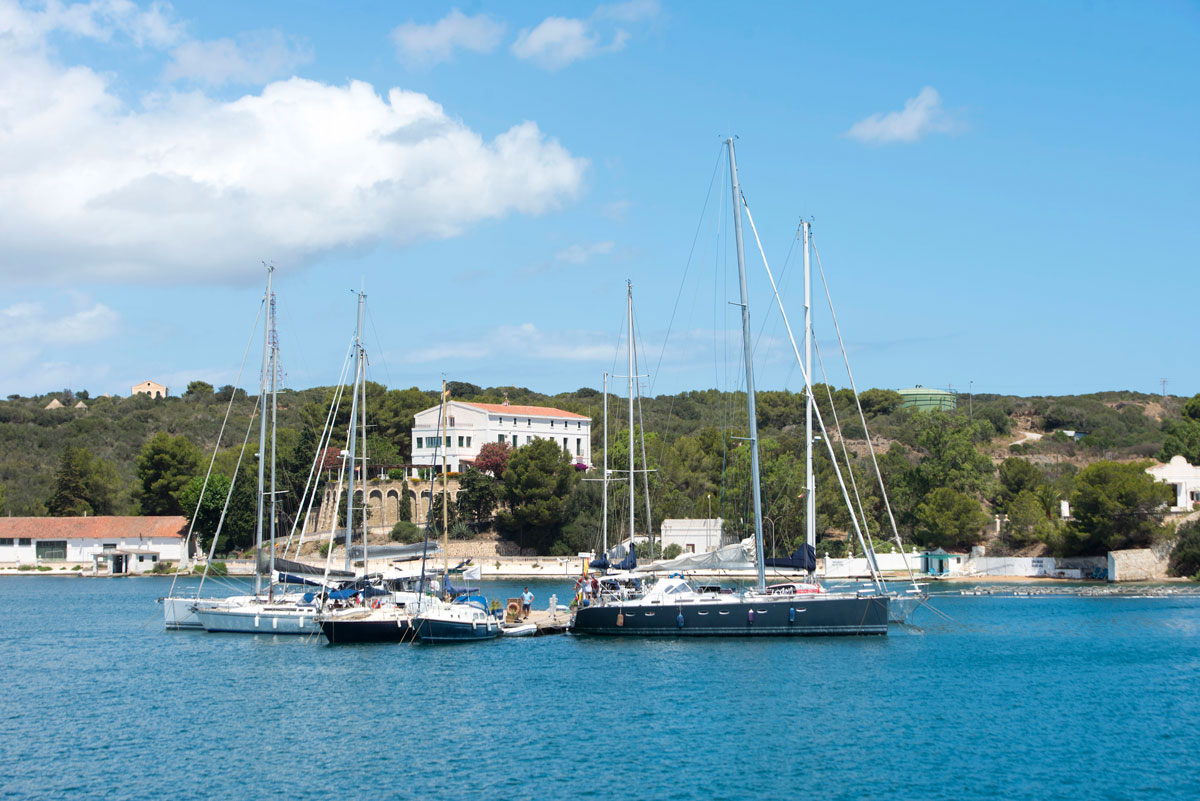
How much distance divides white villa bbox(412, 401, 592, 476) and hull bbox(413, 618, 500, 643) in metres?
50.3

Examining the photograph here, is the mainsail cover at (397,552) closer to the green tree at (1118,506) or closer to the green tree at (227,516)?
the green tree at (227,516)

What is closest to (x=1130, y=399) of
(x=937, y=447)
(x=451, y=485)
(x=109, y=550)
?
(x=937, y=447)

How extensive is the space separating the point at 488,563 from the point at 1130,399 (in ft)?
330

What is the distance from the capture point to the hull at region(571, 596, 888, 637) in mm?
35781

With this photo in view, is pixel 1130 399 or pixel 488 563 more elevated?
pixel 1130 399

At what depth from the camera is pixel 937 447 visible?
76.2 m

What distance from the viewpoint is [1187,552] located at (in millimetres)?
60406

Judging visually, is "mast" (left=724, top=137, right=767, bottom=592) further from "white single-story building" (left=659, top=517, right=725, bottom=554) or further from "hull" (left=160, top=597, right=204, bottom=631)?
"white single-story building" (left=659, top=517, right=725, bottom=554)

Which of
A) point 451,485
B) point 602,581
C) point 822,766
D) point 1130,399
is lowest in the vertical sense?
point 822,766

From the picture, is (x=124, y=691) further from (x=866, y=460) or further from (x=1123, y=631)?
(x=866, y=460)

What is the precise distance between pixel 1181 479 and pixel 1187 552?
26.0ft

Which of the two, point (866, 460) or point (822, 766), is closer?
point (822, 766)

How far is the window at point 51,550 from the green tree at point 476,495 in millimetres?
29761

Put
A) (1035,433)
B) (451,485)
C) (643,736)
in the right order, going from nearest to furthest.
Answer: (643,736) → (451,485) → (1035,433)
